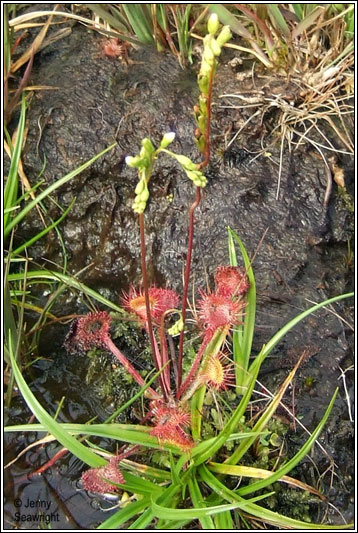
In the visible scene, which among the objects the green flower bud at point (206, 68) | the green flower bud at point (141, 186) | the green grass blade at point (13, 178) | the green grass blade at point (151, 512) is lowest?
the green grass blade at point (151, 512)

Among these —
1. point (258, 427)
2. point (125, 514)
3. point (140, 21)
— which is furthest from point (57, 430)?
point (140, 21)

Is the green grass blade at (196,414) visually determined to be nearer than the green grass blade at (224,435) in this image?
No

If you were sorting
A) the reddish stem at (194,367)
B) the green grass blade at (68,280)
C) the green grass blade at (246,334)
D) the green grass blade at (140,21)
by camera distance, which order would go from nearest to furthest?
the reddish stem at (194,367)
the green grass blade at (246,334)
the green grass blade at (68,280)
the green grass blade at (140,21)

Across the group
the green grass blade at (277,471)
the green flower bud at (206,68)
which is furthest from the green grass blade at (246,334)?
the green flower bud at (206,68)

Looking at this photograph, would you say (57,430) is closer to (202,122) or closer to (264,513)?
(264,513)

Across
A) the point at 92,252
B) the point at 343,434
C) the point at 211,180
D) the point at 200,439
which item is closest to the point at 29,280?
A: the point at 92,252

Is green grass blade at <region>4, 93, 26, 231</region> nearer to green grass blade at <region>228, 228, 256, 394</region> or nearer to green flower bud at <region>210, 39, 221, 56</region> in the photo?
green grass blade at <region>228, 228, 256, 394</region>

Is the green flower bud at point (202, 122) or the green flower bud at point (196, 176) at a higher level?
the green flower bud at point (202, 122)

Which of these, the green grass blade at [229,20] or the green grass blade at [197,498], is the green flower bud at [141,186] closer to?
the green grass blade at [197,498]
